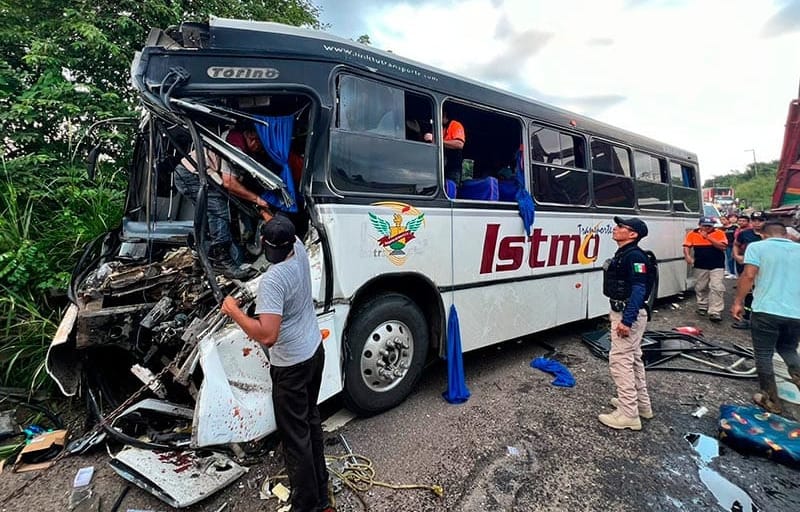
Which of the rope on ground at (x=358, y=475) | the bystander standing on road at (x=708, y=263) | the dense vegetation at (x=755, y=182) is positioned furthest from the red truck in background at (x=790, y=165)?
the dense vegetation at (x=755, y=182)

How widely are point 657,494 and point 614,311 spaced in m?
1.44

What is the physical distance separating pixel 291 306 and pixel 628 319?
274 centimetres

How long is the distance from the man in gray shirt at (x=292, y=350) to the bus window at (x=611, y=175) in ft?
15.0

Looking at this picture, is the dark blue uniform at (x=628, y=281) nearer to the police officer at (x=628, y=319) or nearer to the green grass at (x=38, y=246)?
the police officer at (x=628, y=319)

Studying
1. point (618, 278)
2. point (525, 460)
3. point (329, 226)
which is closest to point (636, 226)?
point (618, 278)

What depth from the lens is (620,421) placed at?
330 cm

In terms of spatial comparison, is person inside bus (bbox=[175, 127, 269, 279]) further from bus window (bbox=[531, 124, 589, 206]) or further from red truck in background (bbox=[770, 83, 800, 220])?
red truck in background (bbox=[770, 83, 800, 220])

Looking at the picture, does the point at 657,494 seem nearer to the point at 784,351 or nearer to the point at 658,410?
the point at 658,410

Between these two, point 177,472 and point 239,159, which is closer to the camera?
point 177,472

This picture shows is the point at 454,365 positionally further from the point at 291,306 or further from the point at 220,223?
the point at 220,223

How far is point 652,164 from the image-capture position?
6.54 meters

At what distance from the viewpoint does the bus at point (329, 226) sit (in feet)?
8.52

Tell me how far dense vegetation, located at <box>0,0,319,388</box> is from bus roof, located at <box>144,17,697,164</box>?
2194mm

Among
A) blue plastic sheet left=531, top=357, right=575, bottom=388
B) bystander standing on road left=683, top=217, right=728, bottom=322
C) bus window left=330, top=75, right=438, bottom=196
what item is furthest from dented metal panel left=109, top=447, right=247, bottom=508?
bystander standing on road left=683, top=217, right=728, bottom=322
